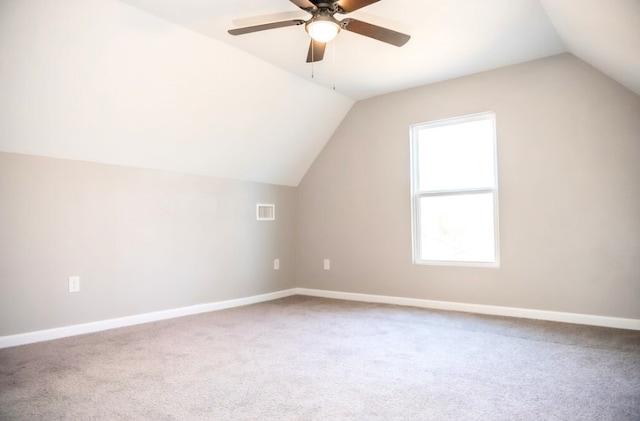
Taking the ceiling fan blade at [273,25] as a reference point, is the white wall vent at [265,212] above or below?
below

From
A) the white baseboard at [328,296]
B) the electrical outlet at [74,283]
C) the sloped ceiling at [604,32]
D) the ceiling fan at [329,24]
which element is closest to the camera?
the sloped ceiling at [604,32]

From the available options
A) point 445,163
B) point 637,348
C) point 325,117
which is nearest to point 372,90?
point 325,117

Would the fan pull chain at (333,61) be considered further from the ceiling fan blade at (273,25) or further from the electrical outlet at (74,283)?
the electrical outlet at (74,283)

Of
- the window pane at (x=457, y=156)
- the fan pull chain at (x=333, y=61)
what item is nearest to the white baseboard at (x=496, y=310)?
the window pane at (x=457, y=156)

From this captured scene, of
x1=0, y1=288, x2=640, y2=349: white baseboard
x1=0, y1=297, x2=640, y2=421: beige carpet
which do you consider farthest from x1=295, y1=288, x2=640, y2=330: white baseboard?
x1=0, y1=297, x2=640, y2=421: beige carpet

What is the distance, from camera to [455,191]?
427 cm

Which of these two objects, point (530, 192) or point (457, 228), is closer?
point (530, 192)

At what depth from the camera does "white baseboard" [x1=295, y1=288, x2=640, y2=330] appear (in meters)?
3.40

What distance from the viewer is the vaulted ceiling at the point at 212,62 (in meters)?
2.65

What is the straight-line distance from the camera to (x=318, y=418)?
1856 mm

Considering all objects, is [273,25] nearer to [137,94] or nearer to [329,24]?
[329,24]

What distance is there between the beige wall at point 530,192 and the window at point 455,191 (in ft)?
0.34

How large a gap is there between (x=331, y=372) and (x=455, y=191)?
2.54 metres

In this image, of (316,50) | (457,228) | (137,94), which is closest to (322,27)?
(316,50)
